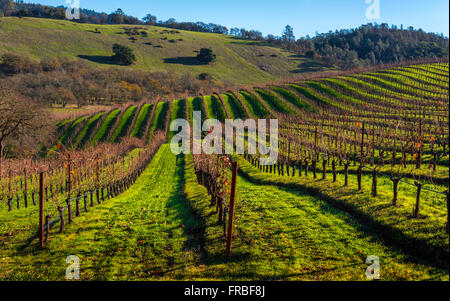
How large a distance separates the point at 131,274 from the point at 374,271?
849 centimetres

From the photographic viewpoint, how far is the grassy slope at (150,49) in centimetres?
12912

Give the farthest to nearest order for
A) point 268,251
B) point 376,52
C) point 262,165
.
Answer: point 376,52 → point 262,165 → point 268,251

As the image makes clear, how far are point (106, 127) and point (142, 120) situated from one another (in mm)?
8204

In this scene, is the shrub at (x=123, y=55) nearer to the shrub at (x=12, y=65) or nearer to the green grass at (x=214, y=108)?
the shrub at (x=12, y=65)

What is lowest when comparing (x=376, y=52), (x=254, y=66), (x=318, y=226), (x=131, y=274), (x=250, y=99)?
(x=131, y=274)

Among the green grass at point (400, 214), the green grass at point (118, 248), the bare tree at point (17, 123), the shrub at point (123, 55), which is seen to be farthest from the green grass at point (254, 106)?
the shrub at point (123, 55)

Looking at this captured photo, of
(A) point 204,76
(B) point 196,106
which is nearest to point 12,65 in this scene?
(A) point 204,76

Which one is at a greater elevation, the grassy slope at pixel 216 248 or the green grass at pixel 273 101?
the green grass at pixel 273 101

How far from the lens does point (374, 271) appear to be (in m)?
9.97

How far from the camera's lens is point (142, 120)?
7144 cm

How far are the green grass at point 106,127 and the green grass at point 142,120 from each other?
563 centimetres

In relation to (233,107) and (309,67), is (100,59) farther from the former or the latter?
(309,67)
